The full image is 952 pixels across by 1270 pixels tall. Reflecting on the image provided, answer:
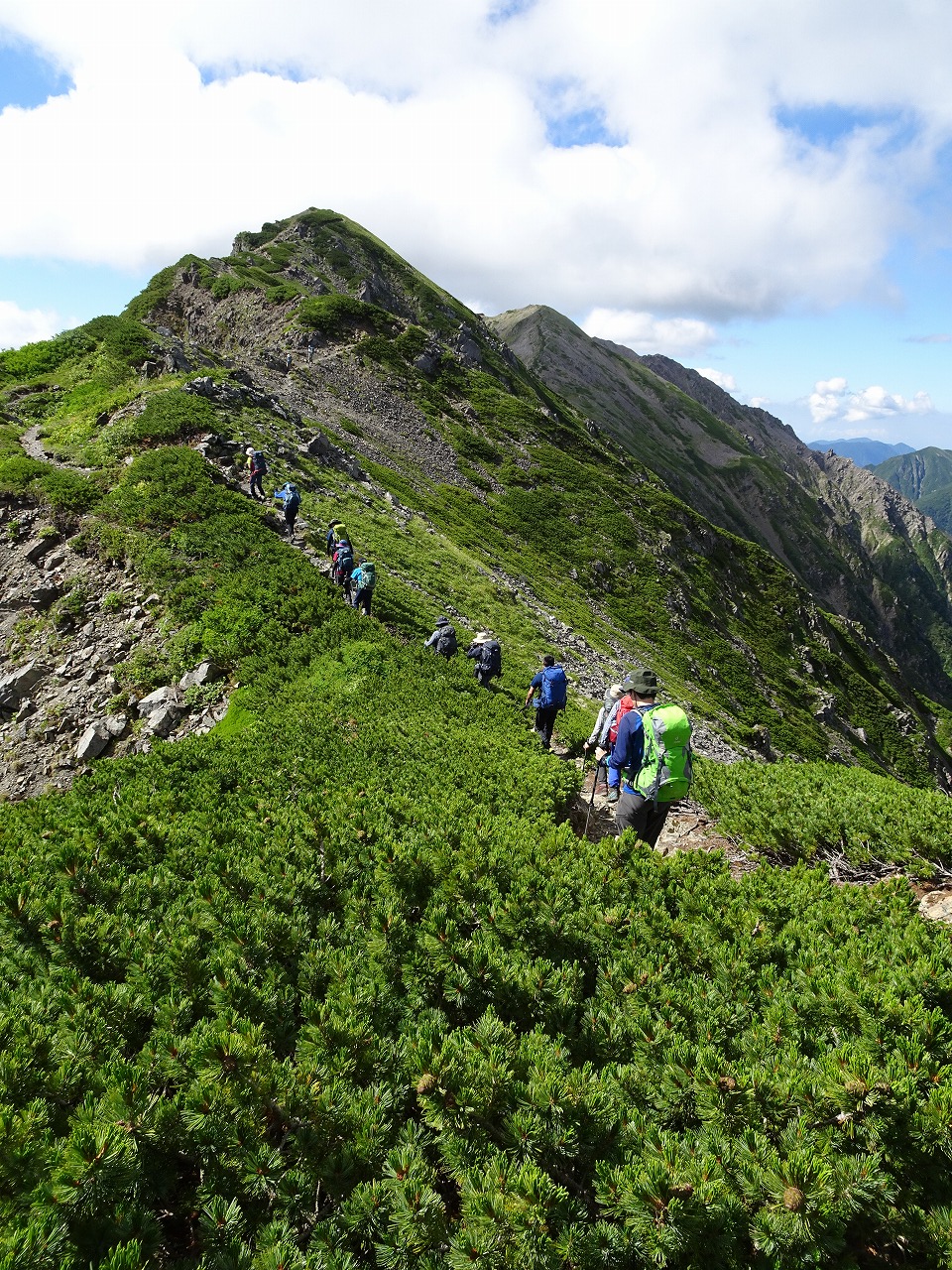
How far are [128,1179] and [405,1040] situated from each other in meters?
1.66

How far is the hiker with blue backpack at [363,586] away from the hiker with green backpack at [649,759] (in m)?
10.3

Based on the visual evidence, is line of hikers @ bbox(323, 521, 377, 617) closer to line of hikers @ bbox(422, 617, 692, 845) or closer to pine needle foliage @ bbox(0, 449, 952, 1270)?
line of hikers @ bbox(422, 617, 692, 845)

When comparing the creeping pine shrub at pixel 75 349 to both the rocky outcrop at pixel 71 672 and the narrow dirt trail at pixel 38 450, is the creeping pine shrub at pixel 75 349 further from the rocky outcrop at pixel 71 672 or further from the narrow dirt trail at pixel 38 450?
the rocky outcrop at pixel 71 672

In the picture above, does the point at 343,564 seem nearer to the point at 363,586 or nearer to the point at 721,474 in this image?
the point at 363,586

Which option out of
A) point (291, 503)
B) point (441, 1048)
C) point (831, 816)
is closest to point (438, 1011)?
point (441, 1048)

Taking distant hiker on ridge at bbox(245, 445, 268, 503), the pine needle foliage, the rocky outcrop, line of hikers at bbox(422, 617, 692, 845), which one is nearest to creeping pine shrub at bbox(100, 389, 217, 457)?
distant hiker on ridge at bbox(245, 445, 268, 503)

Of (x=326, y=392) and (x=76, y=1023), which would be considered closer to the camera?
(x=76, y=1023)

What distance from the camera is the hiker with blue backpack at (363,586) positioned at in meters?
18.3

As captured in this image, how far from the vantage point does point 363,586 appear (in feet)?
60.4

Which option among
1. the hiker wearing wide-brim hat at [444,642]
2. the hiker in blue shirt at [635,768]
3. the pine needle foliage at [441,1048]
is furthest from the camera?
the hiker wearing wide-brim hat at [444,642]

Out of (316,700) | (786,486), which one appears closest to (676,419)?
(786,486)

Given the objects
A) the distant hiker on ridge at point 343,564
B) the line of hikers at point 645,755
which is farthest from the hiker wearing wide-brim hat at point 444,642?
the line of hikers at point 645,755

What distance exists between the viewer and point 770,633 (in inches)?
3169

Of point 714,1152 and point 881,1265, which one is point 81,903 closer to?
point 714,1152
